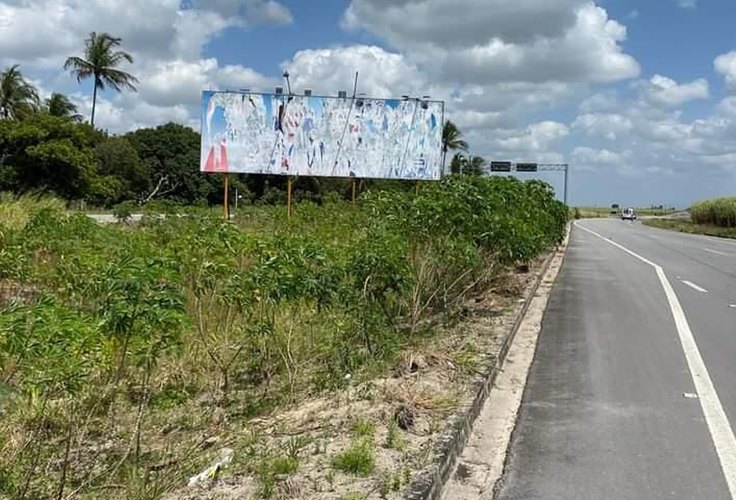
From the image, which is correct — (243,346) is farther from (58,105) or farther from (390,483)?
(58,105)

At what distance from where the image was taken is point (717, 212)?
60188 mm

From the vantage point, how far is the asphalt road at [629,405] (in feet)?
15.8

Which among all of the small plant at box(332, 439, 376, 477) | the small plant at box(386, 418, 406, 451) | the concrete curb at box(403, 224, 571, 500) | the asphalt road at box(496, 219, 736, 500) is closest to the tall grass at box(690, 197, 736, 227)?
the asphalt road at box(496, 219, 736, 500)

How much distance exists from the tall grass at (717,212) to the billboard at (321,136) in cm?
3599

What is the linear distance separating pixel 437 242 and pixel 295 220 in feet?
28.7

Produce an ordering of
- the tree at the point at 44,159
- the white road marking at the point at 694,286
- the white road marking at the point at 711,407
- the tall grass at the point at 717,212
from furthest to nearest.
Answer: the tall grass at the point at 717,212, the tree at the point at 44,159, the white road marking at the point at 694,286, the white road marking at the point at 711,407

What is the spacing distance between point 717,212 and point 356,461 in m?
62.8

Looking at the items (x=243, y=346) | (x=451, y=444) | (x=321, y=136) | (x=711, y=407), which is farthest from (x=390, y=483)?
(x=321, y=136)

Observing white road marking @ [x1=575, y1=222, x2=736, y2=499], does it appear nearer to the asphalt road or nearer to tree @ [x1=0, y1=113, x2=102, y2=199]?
the asphalt road

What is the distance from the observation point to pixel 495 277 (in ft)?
42.1

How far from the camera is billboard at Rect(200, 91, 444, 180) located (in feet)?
98.5

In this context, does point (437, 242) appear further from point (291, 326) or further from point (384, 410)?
point (384, 410)

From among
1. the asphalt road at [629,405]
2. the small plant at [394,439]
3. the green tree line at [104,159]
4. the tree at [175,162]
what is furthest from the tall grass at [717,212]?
the small plant at [394,439]

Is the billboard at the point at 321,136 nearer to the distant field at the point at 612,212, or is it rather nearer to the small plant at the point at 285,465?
the small plant at the point at 285,465
